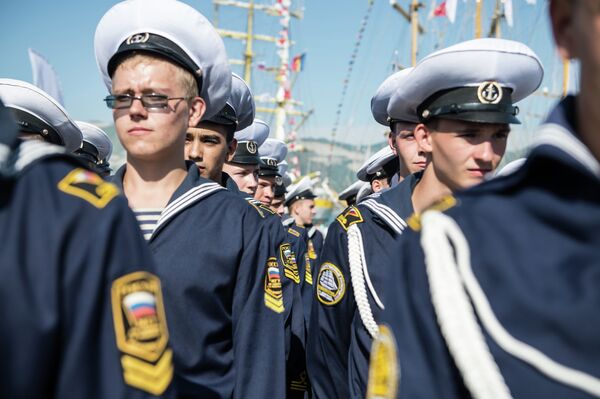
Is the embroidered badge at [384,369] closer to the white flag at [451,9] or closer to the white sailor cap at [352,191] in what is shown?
the white sailor cap at [352,191]

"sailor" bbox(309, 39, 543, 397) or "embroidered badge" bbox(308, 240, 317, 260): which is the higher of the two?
"embroidered badge" bbox(308, 240, 317, 260)

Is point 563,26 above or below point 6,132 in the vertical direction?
above

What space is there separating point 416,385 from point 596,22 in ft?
2.38

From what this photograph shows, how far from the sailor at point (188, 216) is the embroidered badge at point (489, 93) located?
3.88 ft

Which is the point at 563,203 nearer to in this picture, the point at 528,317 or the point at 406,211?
the point at 528,317

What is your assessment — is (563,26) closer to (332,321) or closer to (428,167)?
(428,167)

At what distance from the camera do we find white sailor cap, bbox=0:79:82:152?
380 centimetres

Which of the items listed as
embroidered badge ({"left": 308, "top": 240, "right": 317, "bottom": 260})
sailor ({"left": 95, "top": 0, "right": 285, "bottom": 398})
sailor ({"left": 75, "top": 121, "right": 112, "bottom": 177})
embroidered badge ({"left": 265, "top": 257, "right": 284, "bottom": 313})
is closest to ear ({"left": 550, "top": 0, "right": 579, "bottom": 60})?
sailor ({"left": 95, "top": 0, "right": 285, "bottom": 398})

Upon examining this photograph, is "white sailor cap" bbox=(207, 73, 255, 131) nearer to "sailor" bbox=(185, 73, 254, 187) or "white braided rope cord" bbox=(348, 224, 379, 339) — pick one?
"sailor" bbox=(185, 73, 254, 187)

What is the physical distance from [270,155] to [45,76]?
4537mm

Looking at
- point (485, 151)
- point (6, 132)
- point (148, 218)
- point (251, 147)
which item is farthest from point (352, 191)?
point (6, 132)

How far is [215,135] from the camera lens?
4.52 metres

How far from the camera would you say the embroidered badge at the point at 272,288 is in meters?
2.97

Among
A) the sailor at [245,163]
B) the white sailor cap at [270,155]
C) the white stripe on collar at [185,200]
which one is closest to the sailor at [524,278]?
the white stripe on collar at [185,200]
